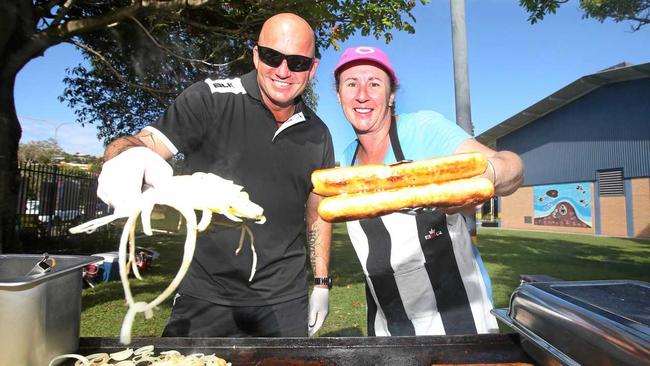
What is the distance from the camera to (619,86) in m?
25.4

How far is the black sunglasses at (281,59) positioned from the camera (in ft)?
8.80

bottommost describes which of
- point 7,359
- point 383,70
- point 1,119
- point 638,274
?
point 638,274

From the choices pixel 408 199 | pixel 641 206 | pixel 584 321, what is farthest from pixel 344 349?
pixel 641 206

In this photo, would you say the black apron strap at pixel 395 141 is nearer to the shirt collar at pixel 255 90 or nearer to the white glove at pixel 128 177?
the shirt collar at pixel 255 90

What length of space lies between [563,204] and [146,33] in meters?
32.1

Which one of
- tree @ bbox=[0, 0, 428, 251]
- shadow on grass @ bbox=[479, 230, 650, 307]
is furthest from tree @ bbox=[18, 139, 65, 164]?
shadow on grass @ bbox=[479, 230, 650, 307]

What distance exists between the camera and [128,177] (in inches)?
64.7

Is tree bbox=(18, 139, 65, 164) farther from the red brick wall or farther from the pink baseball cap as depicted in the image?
the red brick wall

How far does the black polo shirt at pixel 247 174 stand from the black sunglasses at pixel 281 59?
262 mm

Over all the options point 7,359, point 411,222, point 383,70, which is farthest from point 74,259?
point 383,70

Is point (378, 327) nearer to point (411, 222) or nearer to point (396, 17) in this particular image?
point (411, 222)

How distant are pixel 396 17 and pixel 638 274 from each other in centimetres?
926

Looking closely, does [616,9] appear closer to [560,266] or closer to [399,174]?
[560,266]

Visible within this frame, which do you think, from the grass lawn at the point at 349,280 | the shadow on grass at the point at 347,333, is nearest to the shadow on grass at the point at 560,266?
the grass lawn at the point at 349,280
